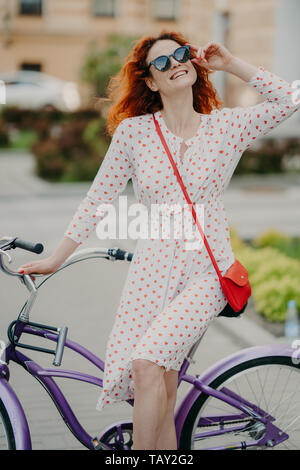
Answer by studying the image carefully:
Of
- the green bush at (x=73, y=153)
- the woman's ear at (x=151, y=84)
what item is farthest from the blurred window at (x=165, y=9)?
the woman's ear at (x=151, y=84)

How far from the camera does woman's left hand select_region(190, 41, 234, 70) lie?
3.10m

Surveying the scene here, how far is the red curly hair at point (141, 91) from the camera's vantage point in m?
3.29

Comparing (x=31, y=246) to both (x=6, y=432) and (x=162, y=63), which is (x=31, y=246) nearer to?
(x=6, y=432)

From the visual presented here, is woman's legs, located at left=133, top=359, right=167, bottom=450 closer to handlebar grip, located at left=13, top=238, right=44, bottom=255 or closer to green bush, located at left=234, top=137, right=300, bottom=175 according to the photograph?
handlebar grip, located at left=13, top=238, right=44, bottom=255

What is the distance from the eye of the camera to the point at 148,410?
288 cm

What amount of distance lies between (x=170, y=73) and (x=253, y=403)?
54.3 inches

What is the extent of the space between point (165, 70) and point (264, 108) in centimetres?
41

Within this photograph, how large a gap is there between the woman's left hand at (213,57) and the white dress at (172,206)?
5.1 inches

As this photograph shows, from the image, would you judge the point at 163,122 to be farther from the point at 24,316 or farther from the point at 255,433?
the point at 255,433

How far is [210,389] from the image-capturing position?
319 centimetres

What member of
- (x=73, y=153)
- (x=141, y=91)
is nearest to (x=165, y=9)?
(x=73, y=153)

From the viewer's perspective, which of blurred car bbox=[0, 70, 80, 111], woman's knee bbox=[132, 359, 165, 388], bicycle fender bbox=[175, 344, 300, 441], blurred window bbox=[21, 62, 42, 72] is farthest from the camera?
blurred window bbox=[21, 62, 42, 72]

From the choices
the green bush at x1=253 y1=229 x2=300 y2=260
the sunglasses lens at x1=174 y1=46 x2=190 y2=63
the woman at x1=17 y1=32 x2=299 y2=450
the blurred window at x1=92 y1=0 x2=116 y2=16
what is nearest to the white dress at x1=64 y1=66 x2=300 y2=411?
the woman at x1=17 y1=32 x2=299 y2=450

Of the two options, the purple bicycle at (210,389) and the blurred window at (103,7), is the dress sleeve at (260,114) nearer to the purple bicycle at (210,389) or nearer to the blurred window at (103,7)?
the purple bicycle at (210,389)
